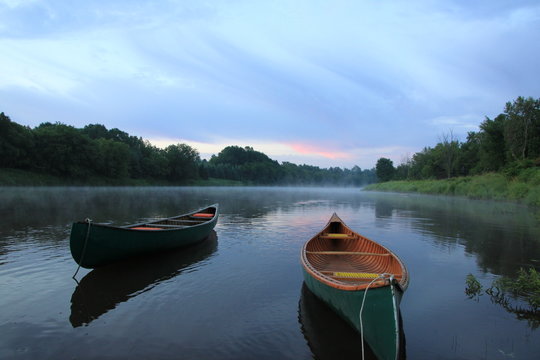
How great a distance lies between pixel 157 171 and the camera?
357 feet

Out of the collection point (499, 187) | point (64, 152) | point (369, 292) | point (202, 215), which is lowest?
point (202, 215)

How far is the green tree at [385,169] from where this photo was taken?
124213 mm

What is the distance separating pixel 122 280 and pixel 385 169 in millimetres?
125201

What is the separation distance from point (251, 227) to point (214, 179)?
123m

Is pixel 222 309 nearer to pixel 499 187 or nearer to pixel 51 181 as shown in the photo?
pixel 499 187

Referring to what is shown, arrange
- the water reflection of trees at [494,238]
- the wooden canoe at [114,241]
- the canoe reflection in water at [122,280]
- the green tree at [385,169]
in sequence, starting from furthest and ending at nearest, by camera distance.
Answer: the green tree at [385,169]
the water reflection of trees at [494,238]
the wooden canoe at [114,241]
the canoe reflection in water at [122,280]

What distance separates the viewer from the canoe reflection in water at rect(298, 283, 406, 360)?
222 inches

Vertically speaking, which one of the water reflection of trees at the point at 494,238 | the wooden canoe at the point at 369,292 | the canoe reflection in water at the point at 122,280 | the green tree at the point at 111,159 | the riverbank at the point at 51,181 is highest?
the green tree at the point at 111,159

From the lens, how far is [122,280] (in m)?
9.20

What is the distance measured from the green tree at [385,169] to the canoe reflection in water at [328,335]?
407 feet

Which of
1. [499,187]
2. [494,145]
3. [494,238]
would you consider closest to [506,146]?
[494,145]

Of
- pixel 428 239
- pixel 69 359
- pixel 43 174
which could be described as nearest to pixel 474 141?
pixel 428 239

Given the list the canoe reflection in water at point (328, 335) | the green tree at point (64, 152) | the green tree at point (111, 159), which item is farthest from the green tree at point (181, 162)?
the canoe reflection in water at point (328, 335)

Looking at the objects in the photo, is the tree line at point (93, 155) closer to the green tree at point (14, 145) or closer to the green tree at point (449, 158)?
the green tree at point (14, 145)
